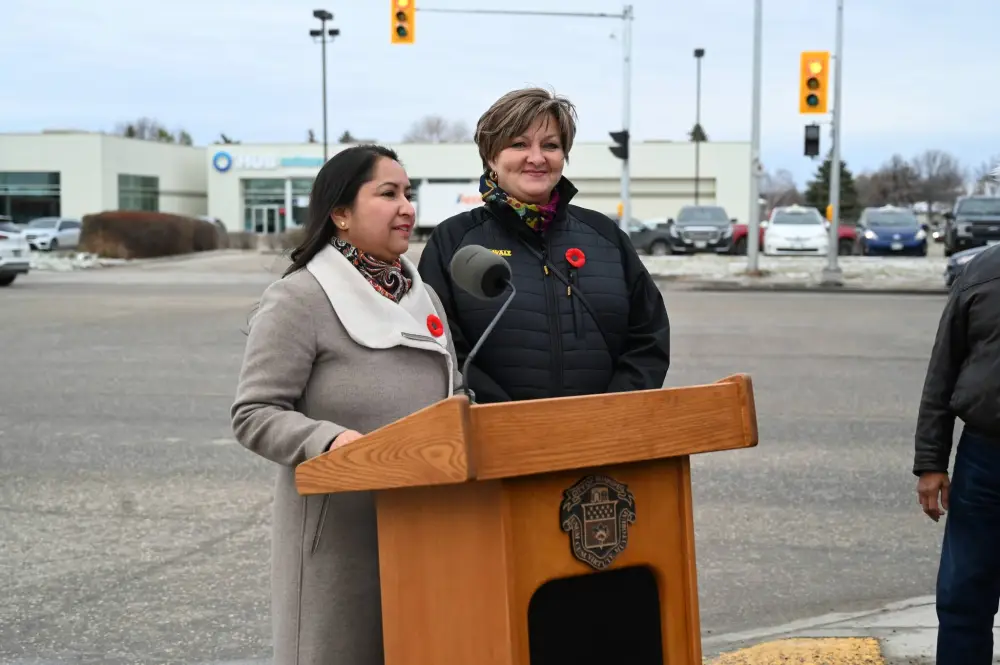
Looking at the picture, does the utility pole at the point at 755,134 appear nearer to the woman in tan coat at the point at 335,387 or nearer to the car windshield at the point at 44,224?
the woman in tan coat at the point at 335,387

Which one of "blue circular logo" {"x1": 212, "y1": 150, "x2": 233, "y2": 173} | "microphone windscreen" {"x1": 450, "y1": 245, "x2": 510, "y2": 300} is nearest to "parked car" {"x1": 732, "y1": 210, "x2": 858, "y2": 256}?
"microphone windscreen" {"x1": 450, "y1": 245, "x2": 510, "y2": 300}

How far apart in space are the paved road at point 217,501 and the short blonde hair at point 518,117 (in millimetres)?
2216

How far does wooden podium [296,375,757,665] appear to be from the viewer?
2074 millimetres

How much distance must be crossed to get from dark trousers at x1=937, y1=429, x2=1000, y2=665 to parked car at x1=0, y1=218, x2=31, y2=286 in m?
23.8

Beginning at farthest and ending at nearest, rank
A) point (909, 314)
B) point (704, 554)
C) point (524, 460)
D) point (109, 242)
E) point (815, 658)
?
point (109, 242) → point (909, 314) → point (704, 554) → point (815, 658) → point (524, 460)

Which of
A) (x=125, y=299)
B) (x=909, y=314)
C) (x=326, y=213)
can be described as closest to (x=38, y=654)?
(x=326, y=213)

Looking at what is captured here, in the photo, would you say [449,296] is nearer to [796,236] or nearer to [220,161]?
[796,236]

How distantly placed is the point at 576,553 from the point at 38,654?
2944 millimetres

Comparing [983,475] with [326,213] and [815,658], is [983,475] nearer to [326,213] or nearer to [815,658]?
[815,658]

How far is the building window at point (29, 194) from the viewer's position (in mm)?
69625

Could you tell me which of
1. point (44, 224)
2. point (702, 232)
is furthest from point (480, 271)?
point (44, 224)

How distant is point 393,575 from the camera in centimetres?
224

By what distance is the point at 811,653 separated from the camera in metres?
4.10

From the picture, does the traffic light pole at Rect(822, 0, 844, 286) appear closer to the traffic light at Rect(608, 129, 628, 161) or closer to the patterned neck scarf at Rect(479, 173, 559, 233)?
the traffic light at Rect(608, 129, 628, 161)
